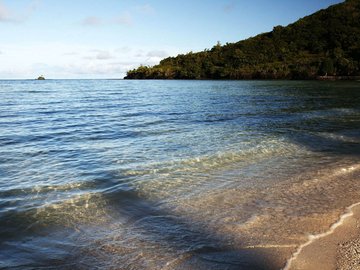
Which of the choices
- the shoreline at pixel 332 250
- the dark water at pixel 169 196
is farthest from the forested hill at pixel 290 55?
the shoreline at pixel 332 250

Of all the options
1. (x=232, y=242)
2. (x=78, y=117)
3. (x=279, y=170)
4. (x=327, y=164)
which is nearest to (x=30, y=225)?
(x=232, y=242)

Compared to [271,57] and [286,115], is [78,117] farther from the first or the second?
[271,57]

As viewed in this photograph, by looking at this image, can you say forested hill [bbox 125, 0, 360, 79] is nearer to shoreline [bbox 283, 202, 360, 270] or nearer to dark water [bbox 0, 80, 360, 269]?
dark water [bbox 0, 80, 360, 269]

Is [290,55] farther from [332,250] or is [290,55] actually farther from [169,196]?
[332,250]

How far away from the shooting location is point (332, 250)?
176 inches

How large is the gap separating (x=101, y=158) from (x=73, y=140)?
11.7 feet

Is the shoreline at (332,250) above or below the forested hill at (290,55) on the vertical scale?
below

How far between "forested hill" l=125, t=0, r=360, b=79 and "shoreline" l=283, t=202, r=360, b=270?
8086 centimetres

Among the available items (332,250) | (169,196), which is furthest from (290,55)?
(332,250)

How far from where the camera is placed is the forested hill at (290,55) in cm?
8354

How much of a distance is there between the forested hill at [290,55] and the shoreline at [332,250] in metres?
80.9

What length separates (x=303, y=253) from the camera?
4.45 metres

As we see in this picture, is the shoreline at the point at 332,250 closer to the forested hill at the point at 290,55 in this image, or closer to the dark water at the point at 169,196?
the dark water at the point at 169,196

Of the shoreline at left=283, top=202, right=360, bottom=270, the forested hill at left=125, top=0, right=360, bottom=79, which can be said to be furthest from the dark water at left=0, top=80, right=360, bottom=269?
the forested hill at left=125, top=0, right=360, bottom=79
